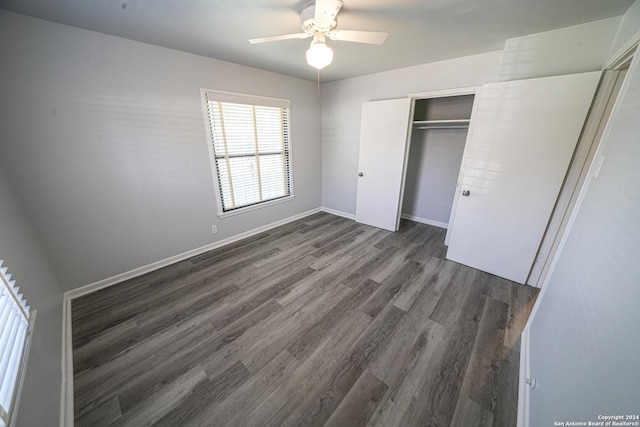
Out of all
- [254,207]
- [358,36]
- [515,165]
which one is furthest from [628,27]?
[254,207]

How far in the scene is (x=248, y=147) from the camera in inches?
125

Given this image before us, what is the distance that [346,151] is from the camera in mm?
3932

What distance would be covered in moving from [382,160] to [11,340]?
12.0 ft

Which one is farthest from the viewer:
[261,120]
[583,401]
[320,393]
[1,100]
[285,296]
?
[261,120]

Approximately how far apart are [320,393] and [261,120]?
10.7ft

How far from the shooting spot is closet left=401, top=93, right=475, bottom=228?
3.26m

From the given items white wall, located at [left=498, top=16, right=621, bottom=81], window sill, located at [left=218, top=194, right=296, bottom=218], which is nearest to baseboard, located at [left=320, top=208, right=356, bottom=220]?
window sill, located at [left=218, top=194, right=296, bottom=218]

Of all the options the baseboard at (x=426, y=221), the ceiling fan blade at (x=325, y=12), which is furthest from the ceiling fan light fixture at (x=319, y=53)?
the baseboard at (x=426, y=221)

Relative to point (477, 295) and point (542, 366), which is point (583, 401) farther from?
point (477, 295)

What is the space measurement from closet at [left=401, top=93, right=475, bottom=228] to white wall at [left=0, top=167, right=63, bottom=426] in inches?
159

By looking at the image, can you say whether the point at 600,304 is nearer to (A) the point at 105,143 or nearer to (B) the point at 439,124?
(B) the point at 439,124

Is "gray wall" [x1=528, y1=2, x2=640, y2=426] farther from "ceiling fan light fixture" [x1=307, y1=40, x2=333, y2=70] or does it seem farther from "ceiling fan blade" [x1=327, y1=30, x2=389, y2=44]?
"ceiling fan light fixture" [x1=307, y1=40, x2=333, y2=70]

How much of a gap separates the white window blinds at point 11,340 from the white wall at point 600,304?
1916 millimetres

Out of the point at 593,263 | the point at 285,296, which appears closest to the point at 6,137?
the point at 285,296
